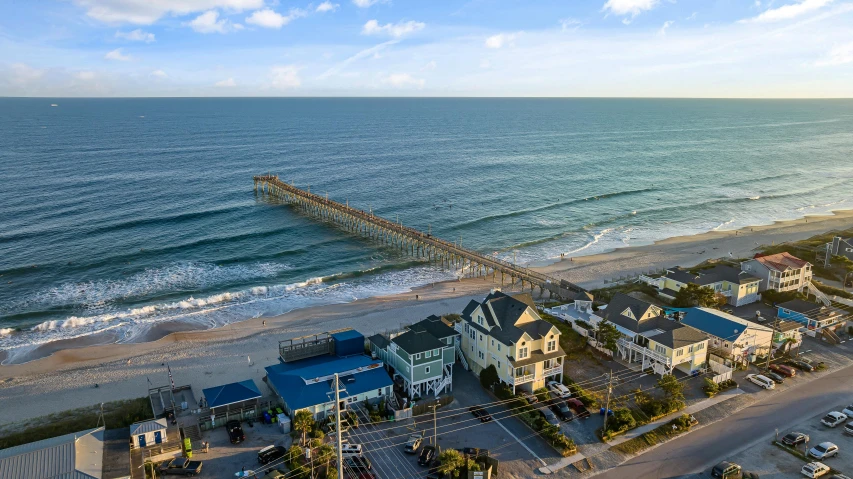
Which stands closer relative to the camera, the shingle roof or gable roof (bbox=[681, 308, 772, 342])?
the shingle roof

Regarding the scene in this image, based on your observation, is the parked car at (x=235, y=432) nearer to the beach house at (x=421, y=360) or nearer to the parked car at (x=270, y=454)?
the parked car at (x=270, y=454)

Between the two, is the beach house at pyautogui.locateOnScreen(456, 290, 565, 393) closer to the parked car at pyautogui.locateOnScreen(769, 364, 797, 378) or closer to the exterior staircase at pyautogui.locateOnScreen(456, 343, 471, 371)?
the exterior staircase at pyautogui.locateOnScreen(456, 343, 471, 371)

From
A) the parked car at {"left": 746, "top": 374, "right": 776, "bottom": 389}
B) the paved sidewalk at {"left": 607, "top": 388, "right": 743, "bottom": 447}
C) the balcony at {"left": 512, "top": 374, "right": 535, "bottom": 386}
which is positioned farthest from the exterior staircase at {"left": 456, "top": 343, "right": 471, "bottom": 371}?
the parked car at {"left": 746, "top": 374, "right": 776, "bottom": 389}

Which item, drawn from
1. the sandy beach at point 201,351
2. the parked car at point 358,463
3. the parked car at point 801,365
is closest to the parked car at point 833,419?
the parked car at point 801,365

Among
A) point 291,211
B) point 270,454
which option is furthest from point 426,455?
point 291,211

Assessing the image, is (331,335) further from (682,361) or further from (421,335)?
(682,361)

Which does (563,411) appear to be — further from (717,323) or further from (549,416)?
(717,323)
